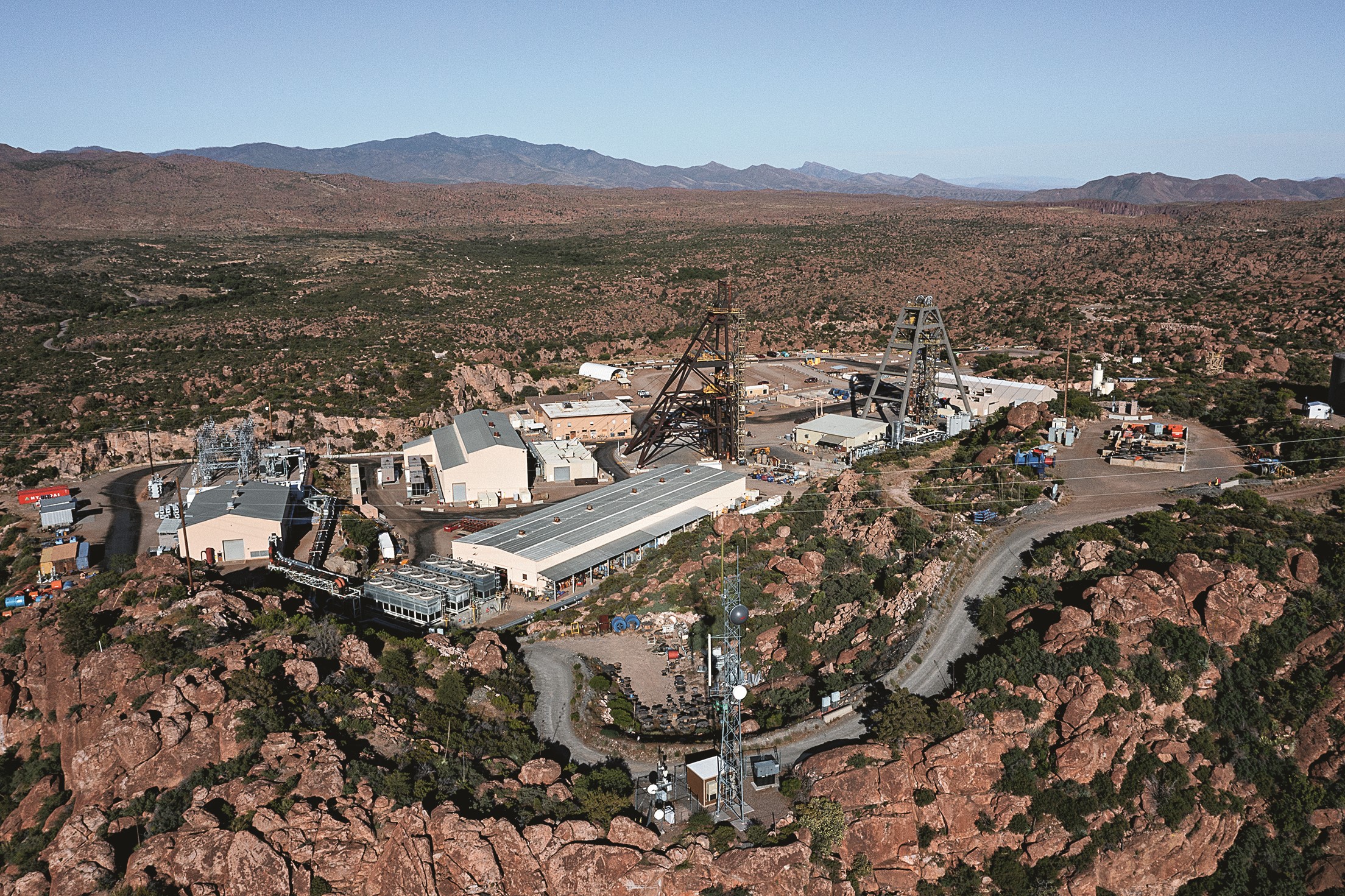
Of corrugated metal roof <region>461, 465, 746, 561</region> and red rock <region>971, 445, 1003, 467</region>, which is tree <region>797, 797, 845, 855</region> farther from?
red rock <region>971, 445, 1003, 467</region>

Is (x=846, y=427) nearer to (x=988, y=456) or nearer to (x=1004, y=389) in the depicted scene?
(x=988, y=456)

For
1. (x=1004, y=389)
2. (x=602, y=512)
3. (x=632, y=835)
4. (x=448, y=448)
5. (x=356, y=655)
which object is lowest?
(x=632, y=835)

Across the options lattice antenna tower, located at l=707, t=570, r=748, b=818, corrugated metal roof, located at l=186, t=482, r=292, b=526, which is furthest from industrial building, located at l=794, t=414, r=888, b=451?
corrugated metal roof, located at l=186, t=482, r=292, b=526

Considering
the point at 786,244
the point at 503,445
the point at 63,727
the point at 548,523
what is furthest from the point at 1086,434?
the point at 786,244

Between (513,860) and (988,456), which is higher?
(988,456)

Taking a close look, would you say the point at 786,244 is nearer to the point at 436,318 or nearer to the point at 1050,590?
the point at 436,318

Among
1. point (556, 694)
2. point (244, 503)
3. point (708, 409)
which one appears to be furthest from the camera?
point (708, 409)

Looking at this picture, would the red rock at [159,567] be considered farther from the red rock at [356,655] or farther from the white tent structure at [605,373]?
the white tent structure at [605,373]

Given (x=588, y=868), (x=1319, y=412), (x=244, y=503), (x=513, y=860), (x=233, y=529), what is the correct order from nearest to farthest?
(x=588, y=868)
(x=513, y=860)
(x=233, y=529)
(x=1319, y=412)
(x=244, y=503)

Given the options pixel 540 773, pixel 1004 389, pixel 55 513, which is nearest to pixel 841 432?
pixel 1004 389
